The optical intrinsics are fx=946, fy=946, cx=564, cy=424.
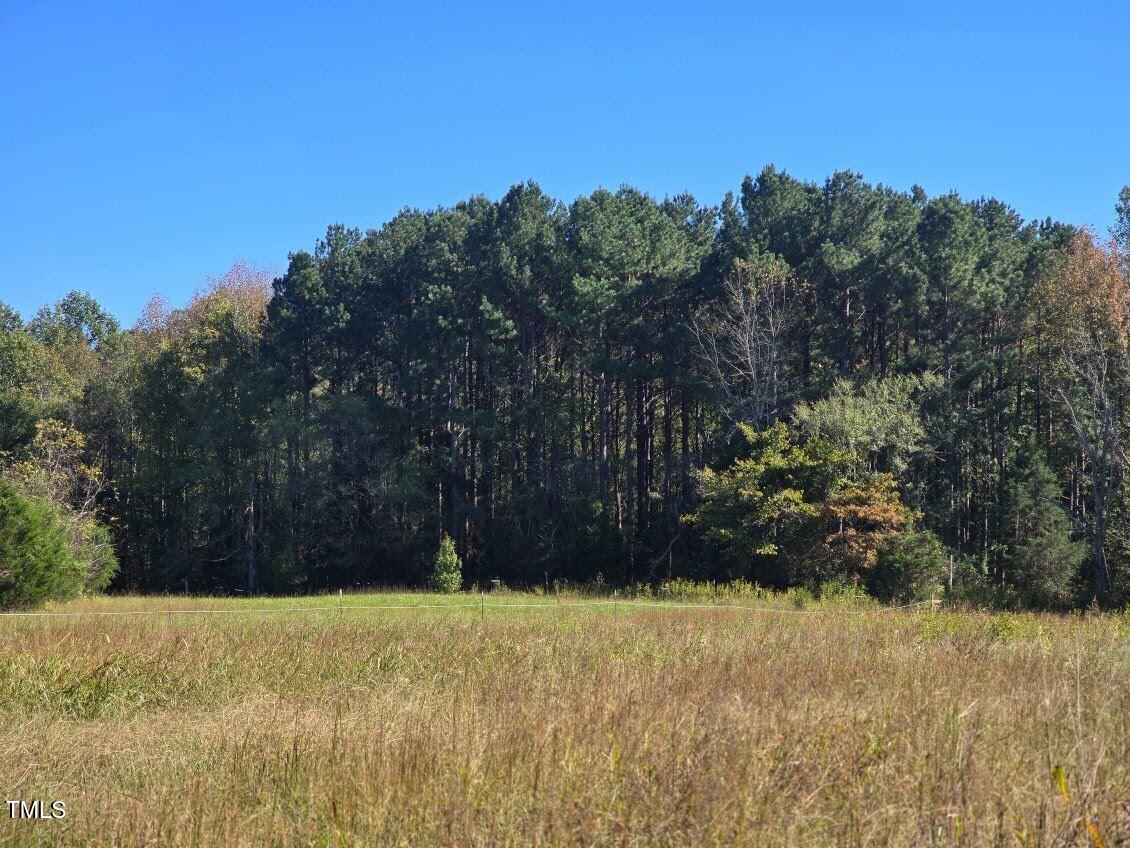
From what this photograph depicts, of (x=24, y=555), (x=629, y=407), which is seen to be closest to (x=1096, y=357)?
(x=629, y=407)

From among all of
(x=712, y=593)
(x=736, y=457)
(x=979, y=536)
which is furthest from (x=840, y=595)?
(x=979, y=536)

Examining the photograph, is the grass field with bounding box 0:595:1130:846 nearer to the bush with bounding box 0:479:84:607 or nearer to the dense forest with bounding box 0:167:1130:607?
the bush with bounding box 0:479:84:607

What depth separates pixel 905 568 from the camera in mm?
28828

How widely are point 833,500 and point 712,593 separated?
652 cm

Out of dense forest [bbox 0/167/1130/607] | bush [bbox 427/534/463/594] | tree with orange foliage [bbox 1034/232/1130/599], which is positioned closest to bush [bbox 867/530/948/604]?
dense forest [bbox 0/167/1130/607]

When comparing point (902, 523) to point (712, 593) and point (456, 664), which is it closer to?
point (712, 593)

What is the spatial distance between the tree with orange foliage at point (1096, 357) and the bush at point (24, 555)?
28.8 m

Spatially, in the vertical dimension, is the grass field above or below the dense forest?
below

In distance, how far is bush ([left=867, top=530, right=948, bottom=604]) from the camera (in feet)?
94.0

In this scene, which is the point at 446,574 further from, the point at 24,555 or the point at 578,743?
the point at 578,743

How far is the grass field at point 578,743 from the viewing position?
15.3 ft

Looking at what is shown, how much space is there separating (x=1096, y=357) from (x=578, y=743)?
1279 inches

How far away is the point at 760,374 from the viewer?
126ft

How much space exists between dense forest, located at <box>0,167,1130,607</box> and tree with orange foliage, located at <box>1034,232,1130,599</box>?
0.15 m
